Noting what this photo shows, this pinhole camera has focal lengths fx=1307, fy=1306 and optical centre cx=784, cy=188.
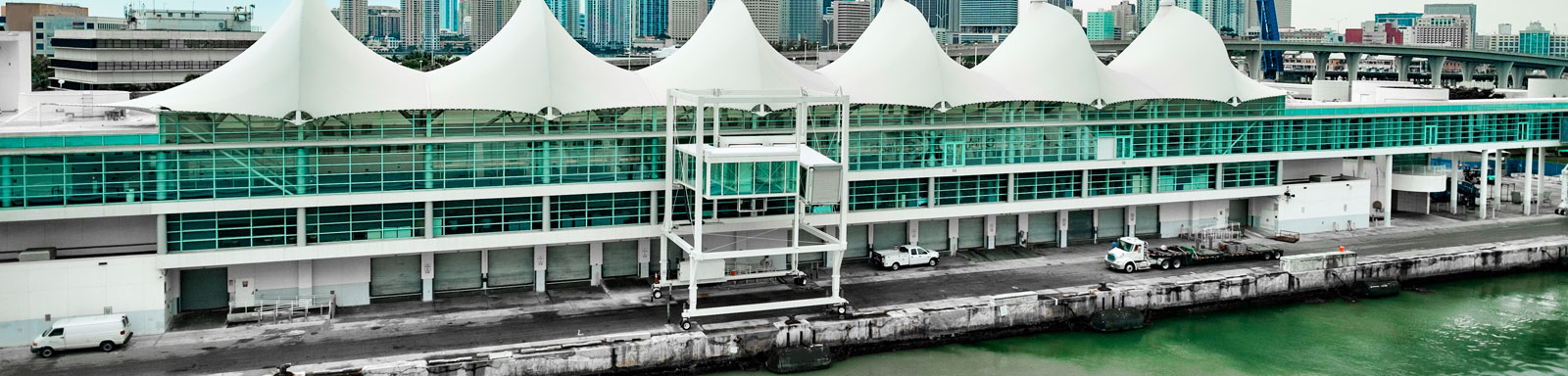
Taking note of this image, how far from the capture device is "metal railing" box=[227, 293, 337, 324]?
3559cm

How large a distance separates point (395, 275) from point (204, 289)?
17.2 ft

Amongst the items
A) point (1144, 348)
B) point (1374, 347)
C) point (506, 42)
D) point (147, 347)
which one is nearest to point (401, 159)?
point (506, 42)

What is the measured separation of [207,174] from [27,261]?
4.82 m

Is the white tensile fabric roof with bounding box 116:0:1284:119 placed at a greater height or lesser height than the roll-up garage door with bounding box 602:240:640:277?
greater

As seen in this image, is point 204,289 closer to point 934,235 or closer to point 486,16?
point 934,235

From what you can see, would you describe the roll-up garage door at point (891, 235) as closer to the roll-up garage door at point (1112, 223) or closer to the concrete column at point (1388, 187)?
the roll-up garage door at point (1112, 223)

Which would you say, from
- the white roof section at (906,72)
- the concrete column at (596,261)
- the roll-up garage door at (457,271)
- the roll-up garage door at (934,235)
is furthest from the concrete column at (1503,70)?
the roll-up garage door at (457,271)

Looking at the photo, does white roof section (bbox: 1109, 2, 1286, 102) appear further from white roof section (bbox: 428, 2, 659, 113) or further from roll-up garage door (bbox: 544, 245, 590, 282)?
roll-up garage door (bbox: 544, 245, 590, 282)

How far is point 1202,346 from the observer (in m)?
37.7

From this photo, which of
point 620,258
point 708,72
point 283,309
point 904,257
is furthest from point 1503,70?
point 283,309

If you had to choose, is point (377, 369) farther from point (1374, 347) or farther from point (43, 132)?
point (1374, 347)

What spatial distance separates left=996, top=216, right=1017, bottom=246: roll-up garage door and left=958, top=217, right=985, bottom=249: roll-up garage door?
0.63m

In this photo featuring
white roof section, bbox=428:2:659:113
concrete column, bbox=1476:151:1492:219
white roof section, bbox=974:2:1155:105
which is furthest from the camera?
concrete column, bbox=1476:151:1492:219

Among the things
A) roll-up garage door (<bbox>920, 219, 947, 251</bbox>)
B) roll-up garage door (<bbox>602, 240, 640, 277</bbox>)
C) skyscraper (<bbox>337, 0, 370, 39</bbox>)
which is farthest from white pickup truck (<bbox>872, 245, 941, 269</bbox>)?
skyscraper (<bbox>337, 0, 370, 39</bbox>)
